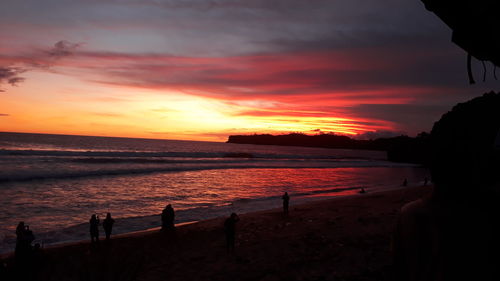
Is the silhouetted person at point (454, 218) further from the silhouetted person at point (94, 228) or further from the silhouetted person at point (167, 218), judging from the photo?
the silhouetted person at point (167, 218)

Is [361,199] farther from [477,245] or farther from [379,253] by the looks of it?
[477,245]

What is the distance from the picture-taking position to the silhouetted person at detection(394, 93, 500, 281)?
1.60m

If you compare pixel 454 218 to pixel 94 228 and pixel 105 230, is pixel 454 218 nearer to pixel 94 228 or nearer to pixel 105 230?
pixel 94 228

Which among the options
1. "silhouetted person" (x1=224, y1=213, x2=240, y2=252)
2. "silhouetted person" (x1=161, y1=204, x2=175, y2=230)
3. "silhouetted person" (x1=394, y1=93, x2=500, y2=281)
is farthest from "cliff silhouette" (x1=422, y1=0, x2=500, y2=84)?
"silhouetted person" (x1=161, y1=204, x2=175, y2=230)

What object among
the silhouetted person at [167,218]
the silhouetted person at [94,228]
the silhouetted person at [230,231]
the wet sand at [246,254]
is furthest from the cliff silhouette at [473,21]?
the silhouetted person at [167,218]

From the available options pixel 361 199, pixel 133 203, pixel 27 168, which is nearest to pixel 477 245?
pixel 133 203

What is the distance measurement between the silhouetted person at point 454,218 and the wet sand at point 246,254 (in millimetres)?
7104

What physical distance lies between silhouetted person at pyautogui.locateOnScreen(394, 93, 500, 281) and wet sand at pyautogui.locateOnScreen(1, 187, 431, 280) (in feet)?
23.3

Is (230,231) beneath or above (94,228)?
above

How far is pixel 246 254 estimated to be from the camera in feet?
41.7

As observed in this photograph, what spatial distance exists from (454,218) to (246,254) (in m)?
11.7

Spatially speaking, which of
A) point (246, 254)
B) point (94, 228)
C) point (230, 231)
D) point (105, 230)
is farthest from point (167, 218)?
point (246, 254)

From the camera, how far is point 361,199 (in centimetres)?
2633

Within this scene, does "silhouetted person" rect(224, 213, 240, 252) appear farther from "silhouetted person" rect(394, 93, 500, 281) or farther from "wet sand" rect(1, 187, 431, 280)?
"silhouetted person" rect(394, 93, 500, 281)
